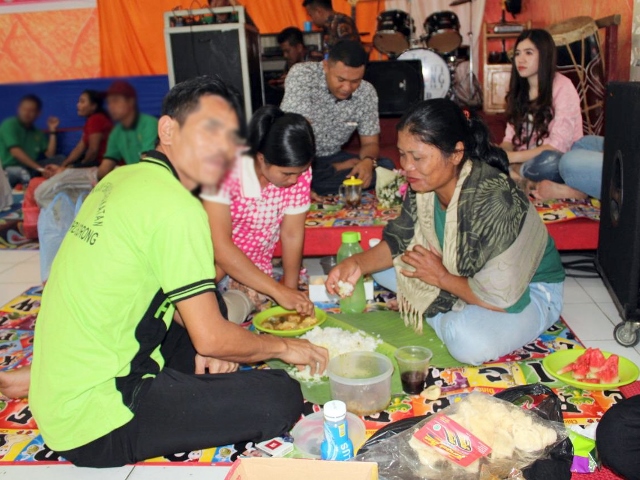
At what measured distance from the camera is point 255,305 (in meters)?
2.53

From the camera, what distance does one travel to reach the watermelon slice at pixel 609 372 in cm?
180

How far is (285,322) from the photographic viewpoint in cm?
219

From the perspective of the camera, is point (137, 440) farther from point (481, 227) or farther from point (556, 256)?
point (556, 256)

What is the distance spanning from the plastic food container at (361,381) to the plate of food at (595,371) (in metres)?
0.52

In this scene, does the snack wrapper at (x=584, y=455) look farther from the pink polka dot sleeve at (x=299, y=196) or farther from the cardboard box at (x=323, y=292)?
the pink polka dot sleeve at (x=299, y=196)

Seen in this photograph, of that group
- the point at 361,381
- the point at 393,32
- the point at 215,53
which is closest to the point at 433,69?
the point at 393,32

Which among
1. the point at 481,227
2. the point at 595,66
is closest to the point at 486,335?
Answer: the point at 481,227

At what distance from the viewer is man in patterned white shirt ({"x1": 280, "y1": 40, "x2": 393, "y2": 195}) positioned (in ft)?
10.9

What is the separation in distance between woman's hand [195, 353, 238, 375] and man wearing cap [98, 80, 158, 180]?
1316 mm

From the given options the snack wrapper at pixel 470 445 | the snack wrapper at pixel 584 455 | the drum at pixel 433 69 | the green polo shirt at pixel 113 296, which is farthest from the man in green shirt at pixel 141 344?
the drum at pixel 433 69

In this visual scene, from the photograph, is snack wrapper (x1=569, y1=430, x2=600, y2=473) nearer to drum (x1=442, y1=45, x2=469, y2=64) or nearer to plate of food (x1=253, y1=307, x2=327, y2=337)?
plate of food (x1=253, y1=307, x2=327, y2=337)

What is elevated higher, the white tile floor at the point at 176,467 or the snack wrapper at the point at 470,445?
the snack wrapper at the point at 470,445

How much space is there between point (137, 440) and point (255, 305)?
1.08 metres

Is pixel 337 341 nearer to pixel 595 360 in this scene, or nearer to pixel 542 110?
pixel 595 360
